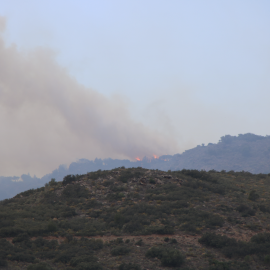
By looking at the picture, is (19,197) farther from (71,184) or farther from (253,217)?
(253,217)

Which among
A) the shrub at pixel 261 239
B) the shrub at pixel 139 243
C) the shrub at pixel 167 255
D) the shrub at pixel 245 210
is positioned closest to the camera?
the shrub at pixel 167 255

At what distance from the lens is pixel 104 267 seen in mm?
16203

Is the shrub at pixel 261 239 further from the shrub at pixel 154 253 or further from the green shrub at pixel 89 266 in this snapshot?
the green shrub at pixel 89 266

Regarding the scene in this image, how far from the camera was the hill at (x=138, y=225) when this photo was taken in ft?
56.9

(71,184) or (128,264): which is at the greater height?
(71,184)

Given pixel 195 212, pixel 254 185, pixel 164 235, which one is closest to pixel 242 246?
pixel 164 235

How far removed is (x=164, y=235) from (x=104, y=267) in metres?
8.59

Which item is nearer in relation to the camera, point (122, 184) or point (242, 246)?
point (242, 246)

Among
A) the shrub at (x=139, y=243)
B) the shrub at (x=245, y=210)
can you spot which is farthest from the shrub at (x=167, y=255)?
the shrub at (x=245, y=210)

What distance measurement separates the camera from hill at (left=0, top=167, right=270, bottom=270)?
56.9 ft

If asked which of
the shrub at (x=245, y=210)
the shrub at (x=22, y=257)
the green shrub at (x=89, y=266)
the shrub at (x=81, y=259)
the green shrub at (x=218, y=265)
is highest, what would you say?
the shrub at (x=245, y=210)

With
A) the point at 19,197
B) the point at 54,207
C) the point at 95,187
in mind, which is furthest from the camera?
the point at 19,197

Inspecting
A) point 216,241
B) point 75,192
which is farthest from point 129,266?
point 75,192

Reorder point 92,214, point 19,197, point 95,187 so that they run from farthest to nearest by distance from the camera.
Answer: point 19,197 → point 95,187 → point 92,214
